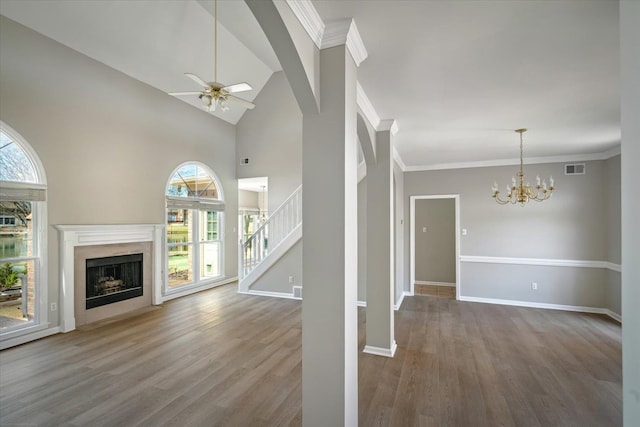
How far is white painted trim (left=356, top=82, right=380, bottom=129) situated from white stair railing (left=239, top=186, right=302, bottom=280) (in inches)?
120

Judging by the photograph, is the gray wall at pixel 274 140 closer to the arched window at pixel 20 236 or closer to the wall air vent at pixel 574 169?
the arched window at pixel 20 236

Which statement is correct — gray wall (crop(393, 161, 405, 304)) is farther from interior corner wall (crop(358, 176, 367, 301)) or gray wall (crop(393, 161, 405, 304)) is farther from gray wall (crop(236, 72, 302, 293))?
gray wall (crop(236, 72, 302, 293))

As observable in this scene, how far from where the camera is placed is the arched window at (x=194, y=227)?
20.1 ft

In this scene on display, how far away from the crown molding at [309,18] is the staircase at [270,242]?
14.2ft

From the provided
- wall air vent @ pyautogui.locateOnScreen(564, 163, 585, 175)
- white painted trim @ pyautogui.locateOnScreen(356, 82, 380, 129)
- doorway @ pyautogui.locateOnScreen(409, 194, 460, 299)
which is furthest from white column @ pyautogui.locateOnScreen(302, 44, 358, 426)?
doorway @ pyautogui.locateOnScreen(409, 194, 460, 299)

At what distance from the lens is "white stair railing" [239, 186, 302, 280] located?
6.17 metres

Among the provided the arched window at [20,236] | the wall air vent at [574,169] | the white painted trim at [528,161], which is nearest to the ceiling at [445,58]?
the white painted trim at [528,161]

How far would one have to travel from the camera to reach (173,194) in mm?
Result: 6066

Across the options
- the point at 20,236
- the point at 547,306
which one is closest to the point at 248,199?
the point at 20,236

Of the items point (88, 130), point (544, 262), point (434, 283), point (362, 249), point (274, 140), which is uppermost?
point (274, 140)

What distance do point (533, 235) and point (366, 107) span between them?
15.3 ft

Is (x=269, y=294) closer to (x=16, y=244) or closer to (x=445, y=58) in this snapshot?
(x=16, y=244)

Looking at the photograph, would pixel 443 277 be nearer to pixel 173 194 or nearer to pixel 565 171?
pixel 565 171

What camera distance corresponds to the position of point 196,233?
21.9 feet
